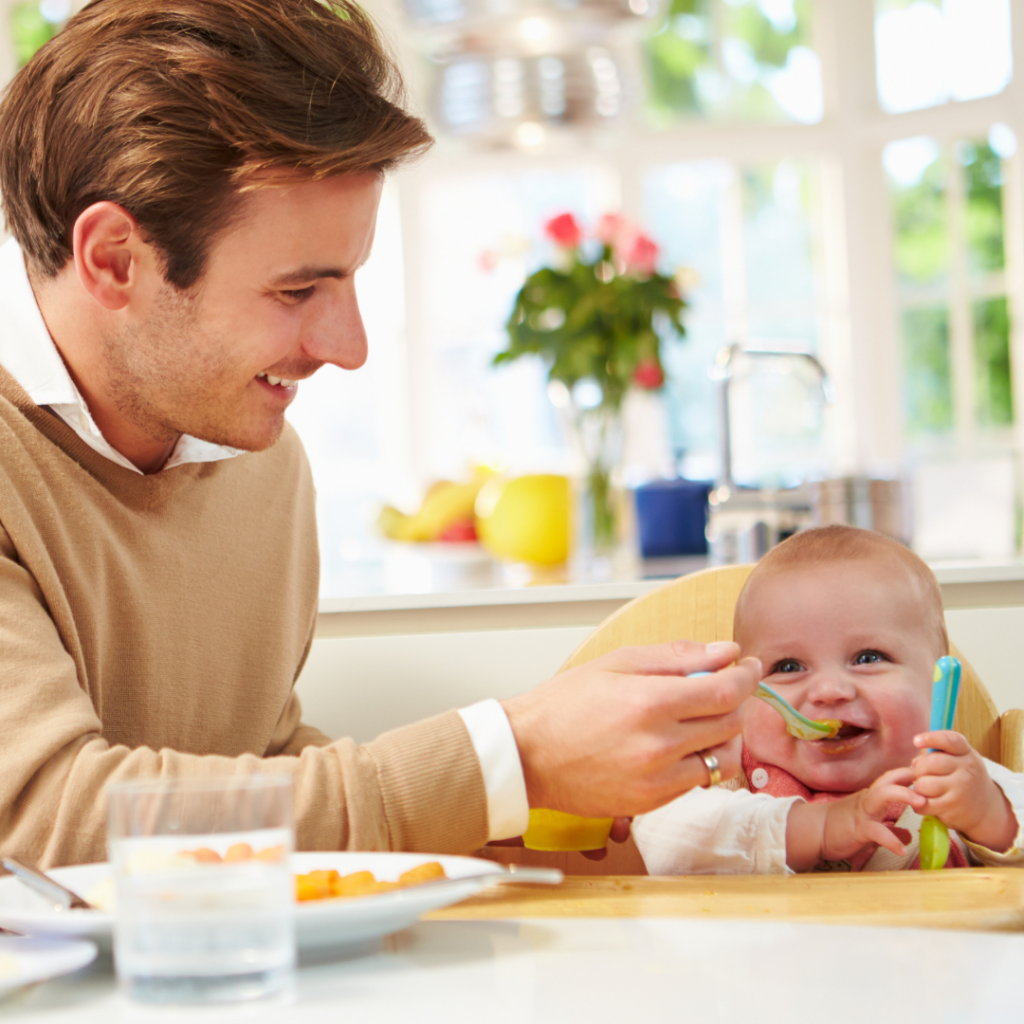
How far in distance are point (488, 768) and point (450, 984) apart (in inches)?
8.7

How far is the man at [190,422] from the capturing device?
78 centimetres

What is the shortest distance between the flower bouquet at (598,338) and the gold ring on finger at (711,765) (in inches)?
60.2

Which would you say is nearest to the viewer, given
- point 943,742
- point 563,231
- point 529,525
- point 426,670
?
point 943,742

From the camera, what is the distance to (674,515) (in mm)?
2262

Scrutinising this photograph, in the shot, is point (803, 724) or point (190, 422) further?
point (190, 422)

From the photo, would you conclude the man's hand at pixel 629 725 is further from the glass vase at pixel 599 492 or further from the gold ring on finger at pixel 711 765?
the glass vase at pixel 599 492

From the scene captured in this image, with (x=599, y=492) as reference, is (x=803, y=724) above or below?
below

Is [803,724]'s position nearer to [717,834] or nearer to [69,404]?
[717,834]

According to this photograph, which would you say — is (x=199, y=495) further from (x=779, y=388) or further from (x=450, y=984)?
(x=779, y=388)

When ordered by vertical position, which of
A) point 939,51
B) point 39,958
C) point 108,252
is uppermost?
point 939,51

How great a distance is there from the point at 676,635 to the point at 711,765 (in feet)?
1.34

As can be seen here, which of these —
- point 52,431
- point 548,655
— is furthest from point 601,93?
point 52,431

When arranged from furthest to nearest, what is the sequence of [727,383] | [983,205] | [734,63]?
[734,63] → [983,205] → [727,383]

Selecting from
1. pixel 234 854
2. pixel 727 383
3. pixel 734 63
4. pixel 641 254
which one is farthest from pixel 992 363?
pixel 234 854
